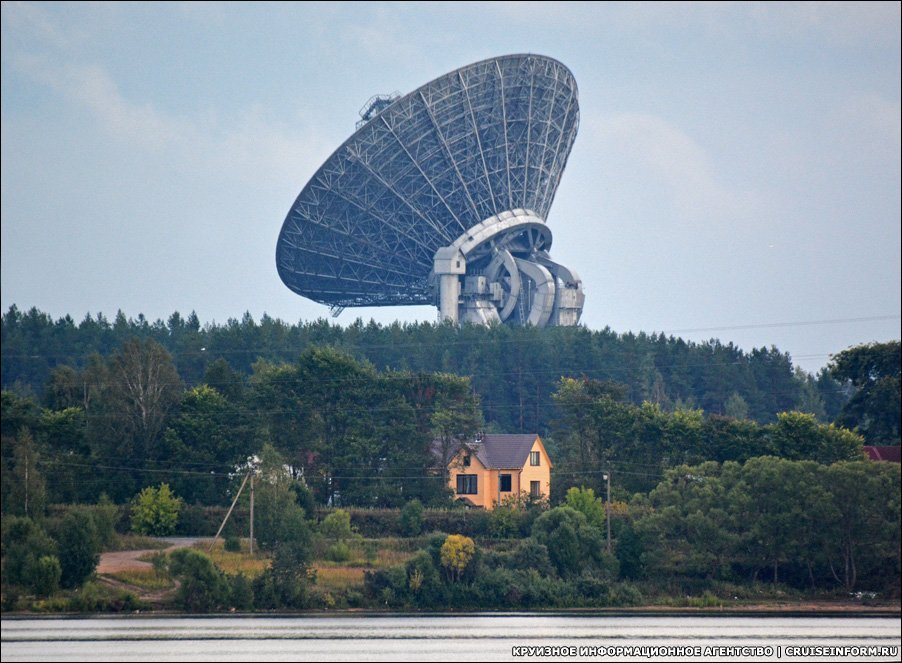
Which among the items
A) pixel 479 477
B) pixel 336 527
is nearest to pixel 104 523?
pixel 336 527

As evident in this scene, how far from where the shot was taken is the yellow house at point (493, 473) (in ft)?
260

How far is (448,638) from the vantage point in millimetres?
48969

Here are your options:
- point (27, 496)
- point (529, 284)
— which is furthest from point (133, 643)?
point (529, 284)

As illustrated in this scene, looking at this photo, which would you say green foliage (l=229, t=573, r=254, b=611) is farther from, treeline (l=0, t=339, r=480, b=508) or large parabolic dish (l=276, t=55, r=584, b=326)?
large parabolic dish (l=276, t=55, r=584, b=326)

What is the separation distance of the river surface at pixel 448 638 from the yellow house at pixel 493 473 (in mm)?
24256

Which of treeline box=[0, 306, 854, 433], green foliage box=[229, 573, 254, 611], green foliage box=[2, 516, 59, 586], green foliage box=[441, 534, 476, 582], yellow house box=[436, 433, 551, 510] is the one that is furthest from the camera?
treeline box=[0, 306, 854, 433]

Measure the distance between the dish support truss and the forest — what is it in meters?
16.6

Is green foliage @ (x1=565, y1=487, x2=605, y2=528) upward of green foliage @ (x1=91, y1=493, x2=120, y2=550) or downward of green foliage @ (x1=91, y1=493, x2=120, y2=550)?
upward

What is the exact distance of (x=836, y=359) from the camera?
238 feet

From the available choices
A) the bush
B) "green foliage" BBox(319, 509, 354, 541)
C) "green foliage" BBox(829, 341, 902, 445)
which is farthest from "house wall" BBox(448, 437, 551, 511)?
"green foliage" BBox(829, 341, 902, 445)

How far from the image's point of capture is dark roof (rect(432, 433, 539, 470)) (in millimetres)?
79250

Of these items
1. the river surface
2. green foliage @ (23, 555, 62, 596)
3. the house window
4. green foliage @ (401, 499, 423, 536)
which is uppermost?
the house window

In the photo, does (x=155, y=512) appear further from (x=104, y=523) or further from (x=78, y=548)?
(x=78, y=548)

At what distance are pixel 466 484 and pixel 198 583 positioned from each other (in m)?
27.8
